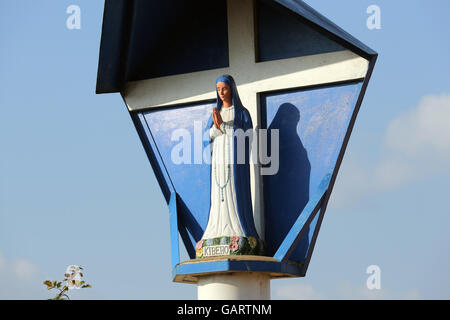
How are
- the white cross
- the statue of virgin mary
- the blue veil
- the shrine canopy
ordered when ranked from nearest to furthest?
the statue of virgin mary < the blue veil < the shrine canopy < the white cross

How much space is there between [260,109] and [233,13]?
1364mm

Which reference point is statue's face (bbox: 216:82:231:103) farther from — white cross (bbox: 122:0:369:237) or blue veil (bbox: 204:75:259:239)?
white cross (bbox: 122:0:369:237)

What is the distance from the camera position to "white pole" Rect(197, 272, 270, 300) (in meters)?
10.6

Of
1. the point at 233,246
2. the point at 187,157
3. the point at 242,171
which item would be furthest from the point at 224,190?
the point at 187,157

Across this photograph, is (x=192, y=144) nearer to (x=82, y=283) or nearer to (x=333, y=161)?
(x=333, y=161)

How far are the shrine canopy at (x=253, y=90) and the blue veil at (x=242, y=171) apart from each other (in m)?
0.38

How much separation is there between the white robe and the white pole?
19.1 inches

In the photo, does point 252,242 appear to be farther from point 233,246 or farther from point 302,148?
point 302,148

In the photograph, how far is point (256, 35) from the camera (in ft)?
38.9

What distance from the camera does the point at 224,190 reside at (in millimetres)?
10844

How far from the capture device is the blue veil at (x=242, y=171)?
35.4 feet

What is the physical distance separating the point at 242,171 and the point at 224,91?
1.02 metres

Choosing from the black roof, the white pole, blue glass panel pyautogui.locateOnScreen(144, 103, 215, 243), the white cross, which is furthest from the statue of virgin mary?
the black roof

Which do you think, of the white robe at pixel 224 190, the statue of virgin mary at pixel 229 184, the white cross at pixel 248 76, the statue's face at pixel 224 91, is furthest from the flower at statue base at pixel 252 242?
the statue's face at pixel 224 91
